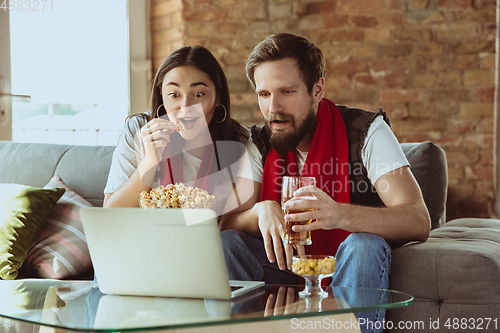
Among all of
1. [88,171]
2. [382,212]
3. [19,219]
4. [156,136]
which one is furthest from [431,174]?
[19,219]

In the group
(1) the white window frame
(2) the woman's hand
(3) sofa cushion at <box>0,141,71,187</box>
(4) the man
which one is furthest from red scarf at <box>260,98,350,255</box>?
(1) the white window frame

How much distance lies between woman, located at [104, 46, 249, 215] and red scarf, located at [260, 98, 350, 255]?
0.17 meters

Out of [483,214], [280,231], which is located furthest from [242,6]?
[280,231]

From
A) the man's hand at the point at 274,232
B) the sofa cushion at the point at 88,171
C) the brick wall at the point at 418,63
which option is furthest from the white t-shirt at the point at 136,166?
the brick wall at the point at 418,63

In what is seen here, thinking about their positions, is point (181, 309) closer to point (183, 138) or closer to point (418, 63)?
point (183, 138)

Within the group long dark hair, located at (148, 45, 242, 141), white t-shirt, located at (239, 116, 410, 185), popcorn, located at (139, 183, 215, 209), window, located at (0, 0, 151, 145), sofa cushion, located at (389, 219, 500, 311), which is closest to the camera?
popcorn, located at (139, 183, 215, 209)

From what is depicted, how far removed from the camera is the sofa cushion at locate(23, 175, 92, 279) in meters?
1.71

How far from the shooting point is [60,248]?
5.74 ft

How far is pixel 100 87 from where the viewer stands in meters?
3.14

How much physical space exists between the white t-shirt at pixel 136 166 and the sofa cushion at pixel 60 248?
210mm

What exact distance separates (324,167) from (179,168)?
1.73ft

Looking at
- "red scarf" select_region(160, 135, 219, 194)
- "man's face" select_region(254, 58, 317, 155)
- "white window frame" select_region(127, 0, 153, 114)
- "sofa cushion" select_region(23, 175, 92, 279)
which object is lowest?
"sofa cushion" select_region(23, 175, 92, 279)

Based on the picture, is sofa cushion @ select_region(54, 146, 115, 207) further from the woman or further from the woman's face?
the woman's face

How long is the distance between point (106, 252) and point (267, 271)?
0.63 m
